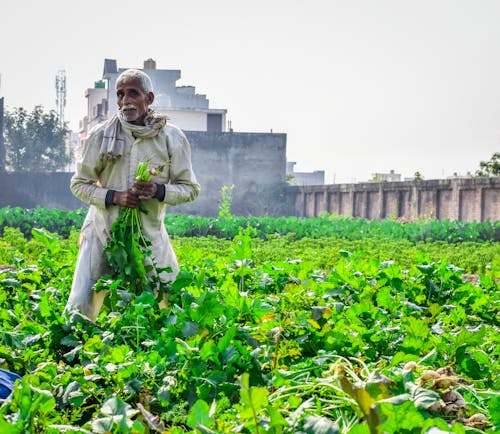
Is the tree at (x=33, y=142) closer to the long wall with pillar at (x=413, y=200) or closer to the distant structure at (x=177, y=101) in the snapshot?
the distant structure at (x=177, y=101)

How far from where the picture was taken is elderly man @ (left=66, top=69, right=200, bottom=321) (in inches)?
205

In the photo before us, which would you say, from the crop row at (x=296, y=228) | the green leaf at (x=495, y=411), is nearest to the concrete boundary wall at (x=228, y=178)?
the crop row at (x=296, y=228)

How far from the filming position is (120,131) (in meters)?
5.36

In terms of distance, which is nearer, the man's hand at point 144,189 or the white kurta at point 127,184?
the man's hand at point 144,189

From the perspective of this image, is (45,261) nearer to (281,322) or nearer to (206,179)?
(281,322)

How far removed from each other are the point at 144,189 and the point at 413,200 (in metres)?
24.3

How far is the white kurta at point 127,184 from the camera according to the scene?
5227mm

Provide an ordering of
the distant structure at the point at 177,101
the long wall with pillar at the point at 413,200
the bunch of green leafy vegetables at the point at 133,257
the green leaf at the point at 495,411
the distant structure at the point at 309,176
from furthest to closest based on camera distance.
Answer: the distant structure at the point at 309,176
the distant structure at the point at 177,101
the long wall with pillar at the point at 413,200
the bunch of green leafy vegetables at the point at 133,257
the green leaf at the point at 495,411

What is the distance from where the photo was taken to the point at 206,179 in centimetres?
4059

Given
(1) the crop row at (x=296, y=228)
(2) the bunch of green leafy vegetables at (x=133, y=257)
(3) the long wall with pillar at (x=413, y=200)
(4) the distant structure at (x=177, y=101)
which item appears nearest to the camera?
(2) the bunch of green leafy vegetables at (x=133, y=257)

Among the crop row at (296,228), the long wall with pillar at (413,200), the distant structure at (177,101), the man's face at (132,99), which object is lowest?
the crop row at (296,228)

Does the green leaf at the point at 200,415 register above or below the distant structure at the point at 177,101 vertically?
below

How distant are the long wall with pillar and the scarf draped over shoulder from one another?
19470mm

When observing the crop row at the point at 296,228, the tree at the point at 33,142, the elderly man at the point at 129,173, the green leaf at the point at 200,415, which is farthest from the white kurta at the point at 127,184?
the tree at the point at 33,142
